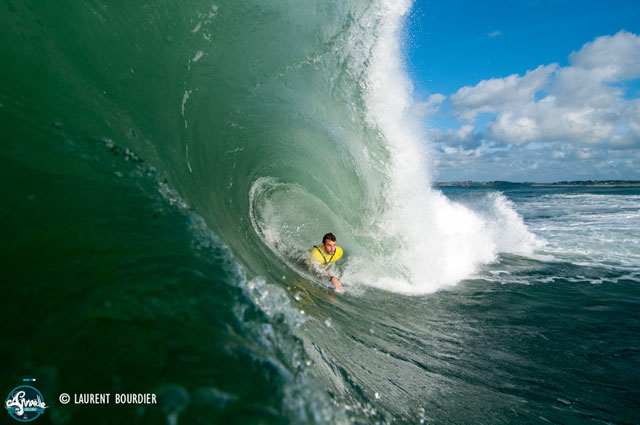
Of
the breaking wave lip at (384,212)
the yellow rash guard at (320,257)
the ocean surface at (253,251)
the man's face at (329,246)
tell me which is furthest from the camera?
the breaking wave lip at (384,212)

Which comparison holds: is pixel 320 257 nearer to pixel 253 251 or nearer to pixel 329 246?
pixel 329 246

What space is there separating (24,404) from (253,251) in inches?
163

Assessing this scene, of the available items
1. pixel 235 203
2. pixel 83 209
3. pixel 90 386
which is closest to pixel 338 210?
pixel 235 203

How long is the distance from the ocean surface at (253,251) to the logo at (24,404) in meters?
0.04

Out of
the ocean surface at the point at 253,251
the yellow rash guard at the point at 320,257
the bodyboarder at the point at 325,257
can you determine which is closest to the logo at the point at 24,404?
the ocean surface at the point at 253,251

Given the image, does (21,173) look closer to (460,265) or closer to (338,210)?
(338,210)

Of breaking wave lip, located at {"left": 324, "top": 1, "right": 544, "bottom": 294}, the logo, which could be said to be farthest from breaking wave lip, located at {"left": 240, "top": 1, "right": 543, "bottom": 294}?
the logo

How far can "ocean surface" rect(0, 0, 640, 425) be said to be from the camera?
1887mm

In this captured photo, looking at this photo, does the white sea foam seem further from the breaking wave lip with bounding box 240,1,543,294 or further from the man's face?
the man's face

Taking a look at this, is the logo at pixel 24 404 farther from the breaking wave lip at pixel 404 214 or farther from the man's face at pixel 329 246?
the breaking wave lip at pixel 404 214

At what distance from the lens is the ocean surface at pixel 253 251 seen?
189 cm

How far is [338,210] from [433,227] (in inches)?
125

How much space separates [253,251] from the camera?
566cm

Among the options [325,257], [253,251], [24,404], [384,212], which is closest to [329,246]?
[325,257]
